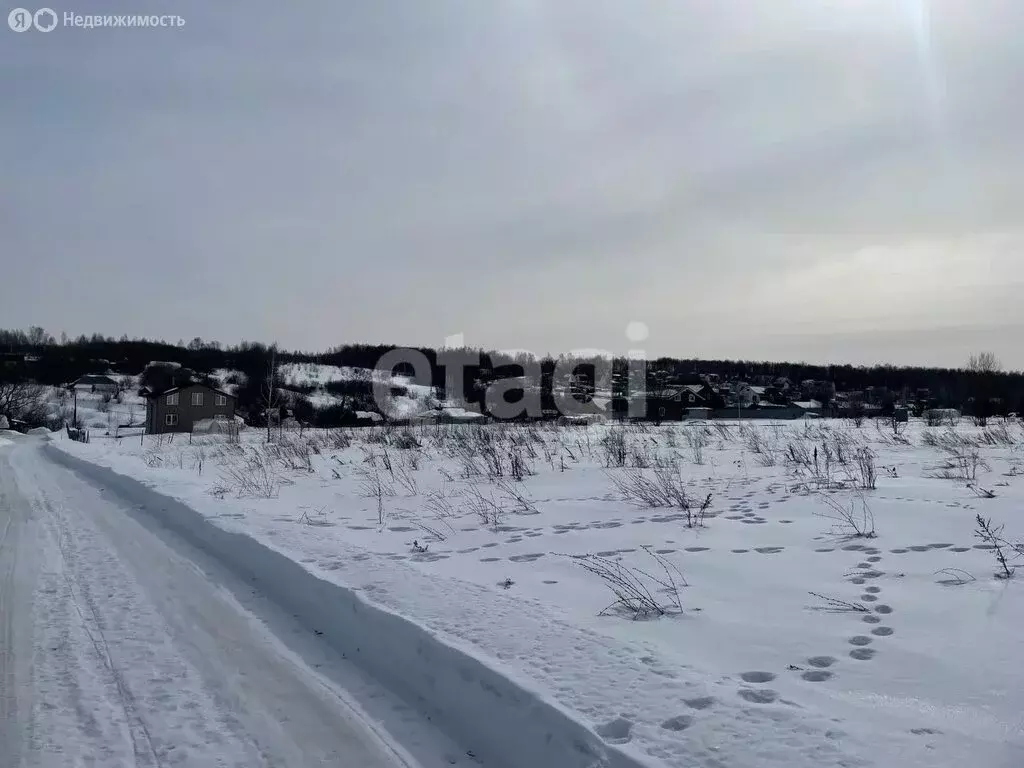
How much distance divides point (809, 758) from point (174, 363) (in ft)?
380

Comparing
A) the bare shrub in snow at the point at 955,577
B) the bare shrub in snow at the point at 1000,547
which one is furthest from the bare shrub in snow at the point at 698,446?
the bare shrub in snow at the point at 955,577

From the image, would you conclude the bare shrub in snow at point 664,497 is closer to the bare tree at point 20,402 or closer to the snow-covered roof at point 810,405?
the snow-covered roof at point 810,405

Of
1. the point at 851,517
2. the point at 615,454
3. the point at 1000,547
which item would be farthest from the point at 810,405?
the point at 1000,547

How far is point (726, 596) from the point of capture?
452 cm

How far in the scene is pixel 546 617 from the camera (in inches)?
169

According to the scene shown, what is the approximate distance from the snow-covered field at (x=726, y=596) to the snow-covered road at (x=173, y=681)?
525mm

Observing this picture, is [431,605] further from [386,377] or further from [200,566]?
[386,377]

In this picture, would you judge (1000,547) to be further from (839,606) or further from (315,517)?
(315,517)

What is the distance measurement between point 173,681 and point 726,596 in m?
3.44

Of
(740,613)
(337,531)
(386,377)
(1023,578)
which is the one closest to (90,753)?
(740,613)

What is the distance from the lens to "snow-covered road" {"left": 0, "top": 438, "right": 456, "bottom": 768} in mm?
3100

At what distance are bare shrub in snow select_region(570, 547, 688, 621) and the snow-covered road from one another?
5.29 feet

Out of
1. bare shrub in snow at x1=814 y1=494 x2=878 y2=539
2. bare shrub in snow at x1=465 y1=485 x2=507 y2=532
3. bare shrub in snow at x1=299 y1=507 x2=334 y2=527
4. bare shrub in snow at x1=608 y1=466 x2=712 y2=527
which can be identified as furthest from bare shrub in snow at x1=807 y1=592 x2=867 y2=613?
bare shrub in snow at x1=299 y1=507 x2=334 y2=527

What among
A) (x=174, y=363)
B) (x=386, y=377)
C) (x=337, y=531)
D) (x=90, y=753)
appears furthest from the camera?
(x=174, y=363)
